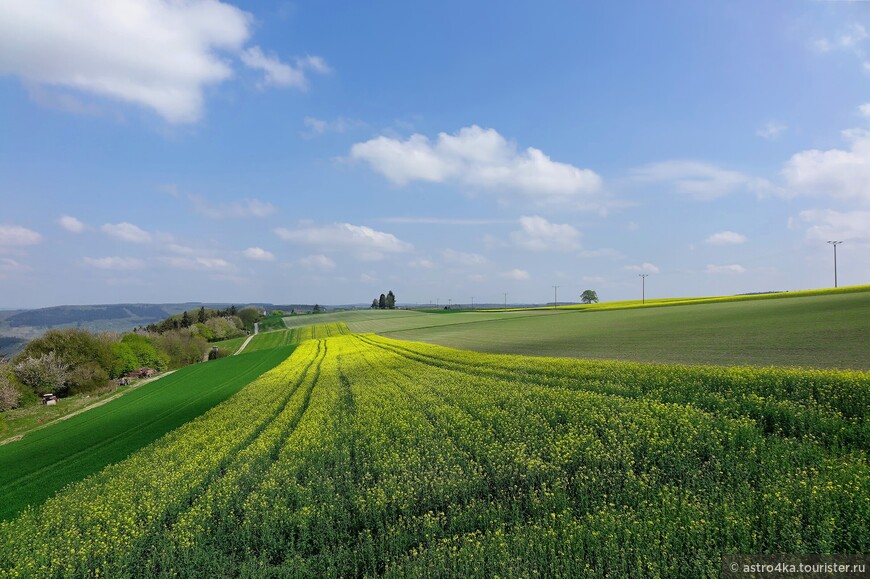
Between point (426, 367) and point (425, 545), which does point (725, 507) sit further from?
point (426, 367)

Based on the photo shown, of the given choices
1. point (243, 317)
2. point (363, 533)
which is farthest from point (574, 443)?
point (243, 317)

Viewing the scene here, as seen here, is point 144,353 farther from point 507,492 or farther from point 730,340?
point 730,340

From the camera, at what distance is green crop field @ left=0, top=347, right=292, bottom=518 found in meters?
16.4

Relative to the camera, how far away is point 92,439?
22812 millimetres

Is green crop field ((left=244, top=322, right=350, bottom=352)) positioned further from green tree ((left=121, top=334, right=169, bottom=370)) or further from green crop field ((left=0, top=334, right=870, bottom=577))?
green crop field ((left=0, top=334, right=870, bottom=577))

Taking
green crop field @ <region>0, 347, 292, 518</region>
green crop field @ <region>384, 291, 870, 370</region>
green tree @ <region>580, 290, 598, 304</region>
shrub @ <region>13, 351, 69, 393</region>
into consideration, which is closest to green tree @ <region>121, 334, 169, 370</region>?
shrub @ <region>13, 351, 69, 393</region>

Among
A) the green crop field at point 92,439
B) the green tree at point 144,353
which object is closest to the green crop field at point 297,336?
the green tree at point 144,353

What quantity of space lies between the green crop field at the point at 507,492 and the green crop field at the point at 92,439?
2215mm

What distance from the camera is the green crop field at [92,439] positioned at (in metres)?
16.4

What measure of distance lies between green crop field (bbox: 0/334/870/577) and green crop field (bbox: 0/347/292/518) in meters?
2.21

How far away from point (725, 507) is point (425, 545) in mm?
6056

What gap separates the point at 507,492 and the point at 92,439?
2423 cm

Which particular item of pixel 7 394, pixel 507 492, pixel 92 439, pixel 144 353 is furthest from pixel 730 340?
pixel 144 353

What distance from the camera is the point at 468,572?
7.54 metres
